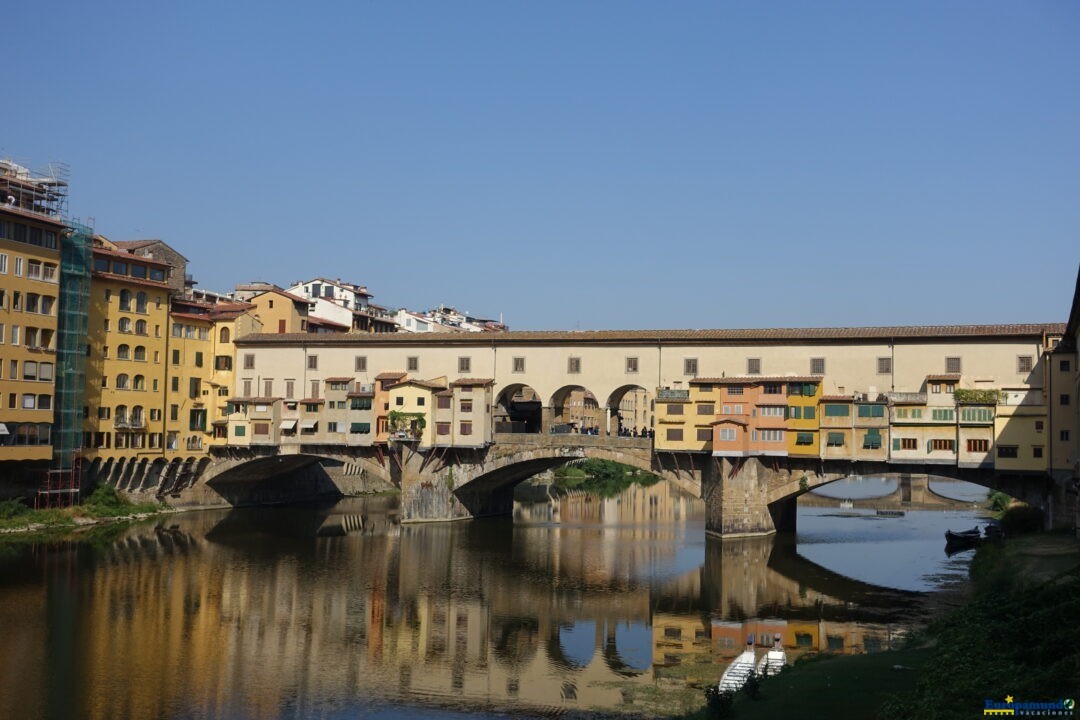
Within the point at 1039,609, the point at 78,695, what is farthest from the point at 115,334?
the point at 1039,609

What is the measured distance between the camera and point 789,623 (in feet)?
116

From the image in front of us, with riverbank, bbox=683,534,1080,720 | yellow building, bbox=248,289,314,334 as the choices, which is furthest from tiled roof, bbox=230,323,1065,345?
riverbank, bbox=683,534,1080,720

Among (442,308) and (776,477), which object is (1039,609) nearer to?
(776,477)

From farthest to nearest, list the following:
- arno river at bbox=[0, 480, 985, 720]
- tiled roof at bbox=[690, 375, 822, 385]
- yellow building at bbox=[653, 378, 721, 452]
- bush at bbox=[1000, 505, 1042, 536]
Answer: yellow building at bbox=[653, 378, 721, 452]
tiled roof at bbox=[690, 375, 822, 385]
bush at bbox=[1000, 505, 1042, 536]
arno river at bbox=[0, 480, 985, 720]

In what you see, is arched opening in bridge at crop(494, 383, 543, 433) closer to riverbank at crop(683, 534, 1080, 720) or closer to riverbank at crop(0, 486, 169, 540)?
riverbank at crop(0, 486, 169, 540)

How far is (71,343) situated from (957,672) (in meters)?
52.6

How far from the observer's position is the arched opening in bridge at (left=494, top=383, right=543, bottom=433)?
6206 cm

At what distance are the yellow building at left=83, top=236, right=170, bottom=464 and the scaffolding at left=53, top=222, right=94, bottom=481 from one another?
2.24 metres

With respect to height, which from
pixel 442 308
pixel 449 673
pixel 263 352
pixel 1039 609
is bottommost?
pixel 449 673

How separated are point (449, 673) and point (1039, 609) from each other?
53.5 ft

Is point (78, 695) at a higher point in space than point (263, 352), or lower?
lower

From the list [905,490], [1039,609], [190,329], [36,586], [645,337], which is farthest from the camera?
[905,490]

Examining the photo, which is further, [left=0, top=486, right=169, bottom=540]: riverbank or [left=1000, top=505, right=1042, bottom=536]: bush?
[left=0, top=486, right=169, bottom=540]: riverbank

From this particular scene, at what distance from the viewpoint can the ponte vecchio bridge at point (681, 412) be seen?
4847cm
